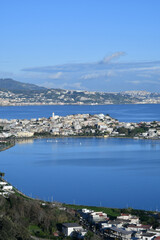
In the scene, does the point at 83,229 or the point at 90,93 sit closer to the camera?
the point at 83,229

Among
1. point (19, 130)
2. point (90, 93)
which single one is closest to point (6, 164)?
point (19, 130)

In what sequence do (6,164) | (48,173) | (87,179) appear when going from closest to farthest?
(87,179) < (48,173) < (6,164)

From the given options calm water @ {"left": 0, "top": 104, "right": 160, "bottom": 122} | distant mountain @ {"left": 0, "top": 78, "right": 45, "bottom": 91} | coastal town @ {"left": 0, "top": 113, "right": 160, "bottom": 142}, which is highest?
distant mountain @ {"left": 0, "top": 78, "right": 45, "bottom": 91}

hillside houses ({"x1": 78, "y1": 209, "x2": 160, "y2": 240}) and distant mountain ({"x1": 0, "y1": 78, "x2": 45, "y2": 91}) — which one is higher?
distant mountain ({"x1": 0, "y1": 78, "x2": 45, "y2": 91})

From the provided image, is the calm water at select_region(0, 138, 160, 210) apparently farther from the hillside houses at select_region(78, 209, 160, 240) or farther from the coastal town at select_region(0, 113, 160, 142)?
the coastal town at select_region(0, 113, 160, 142)

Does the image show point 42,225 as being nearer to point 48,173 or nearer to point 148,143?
point 48,173

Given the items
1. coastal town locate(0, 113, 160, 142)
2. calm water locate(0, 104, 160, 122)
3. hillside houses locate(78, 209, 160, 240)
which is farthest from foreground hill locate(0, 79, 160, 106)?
hillside houses locate(78, 209, 160, 240)

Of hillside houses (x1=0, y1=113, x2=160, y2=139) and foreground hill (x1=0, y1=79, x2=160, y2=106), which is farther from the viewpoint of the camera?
foreground hill (x1=0, y1=79, x2=160, y2=106)

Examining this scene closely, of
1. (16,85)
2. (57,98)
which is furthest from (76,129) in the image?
(16,85)

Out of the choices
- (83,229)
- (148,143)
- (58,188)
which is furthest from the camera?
(148,143)
